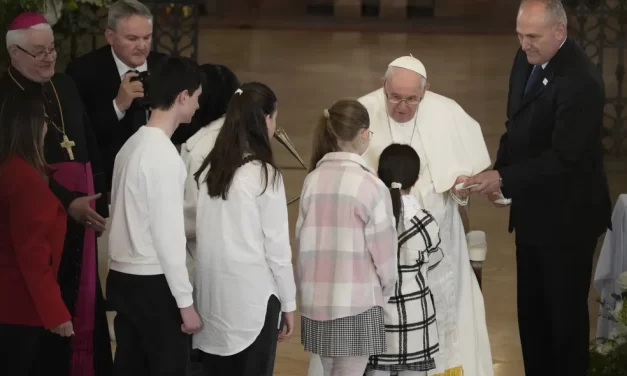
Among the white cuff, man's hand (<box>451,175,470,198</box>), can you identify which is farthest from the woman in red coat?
man's hand (<box>451,175,470,198</box>)

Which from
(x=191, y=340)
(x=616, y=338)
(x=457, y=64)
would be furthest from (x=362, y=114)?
(x=457, y=64)

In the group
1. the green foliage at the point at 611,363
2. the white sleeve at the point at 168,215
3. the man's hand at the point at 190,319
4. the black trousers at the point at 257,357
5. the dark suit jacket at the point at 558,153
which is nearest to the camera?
the white sleeve at the point at 168,215

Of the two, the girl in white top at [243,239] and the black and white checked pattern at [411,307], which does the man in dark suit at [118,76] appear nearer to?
the girl in white top at [243,239]

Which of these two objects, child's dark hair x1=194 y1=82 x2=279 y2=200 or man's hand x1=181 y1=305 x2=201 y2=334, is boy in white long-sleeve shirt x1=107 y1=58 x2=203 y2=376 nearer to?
man's hand x1=181 y1=305 x2=201 y2=334

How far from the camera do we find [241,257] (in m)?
4.02

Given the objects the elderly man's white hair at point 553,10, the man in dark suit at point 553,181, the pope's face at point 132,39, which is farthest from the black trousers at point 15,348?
the elderly man's white hair at point 553,10

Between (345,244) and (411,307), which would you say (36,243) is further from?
(411,307)

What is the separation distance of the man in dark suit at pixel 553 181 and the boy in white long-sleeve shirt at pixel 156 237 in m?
1.50

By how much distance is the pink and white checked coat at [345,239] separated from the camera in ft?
13.8

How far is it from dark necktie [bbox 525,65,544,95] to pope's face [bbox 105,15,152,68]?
1.74 meters

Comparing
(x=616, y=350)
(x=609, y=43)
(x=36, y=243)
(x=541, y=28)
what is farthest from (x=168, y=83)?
(x=609, y=43)

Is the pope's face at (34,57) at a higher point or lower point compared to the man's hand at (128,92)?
higher

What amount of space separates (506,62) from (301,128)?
4025 mm

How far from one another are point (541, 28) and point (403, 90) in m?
0.65
